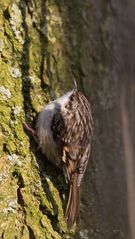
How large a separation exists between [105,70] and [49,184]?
65 cm

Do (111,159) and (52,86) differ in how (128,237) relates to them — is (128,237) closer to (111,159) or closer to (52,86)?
(111,159)

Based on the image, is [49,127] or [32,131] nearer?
[32,131]

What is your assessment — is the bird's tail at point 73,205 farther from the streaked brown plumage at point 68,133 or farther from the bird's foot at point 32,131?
the bird's foot at point 32,131

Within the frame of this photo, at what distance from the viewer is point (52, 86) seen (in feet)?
7.58

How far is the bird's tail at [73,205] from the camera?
2043 mm

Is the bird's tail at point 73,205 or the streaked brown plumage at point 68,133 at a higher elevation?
the streaked brown plumage at point 68,133

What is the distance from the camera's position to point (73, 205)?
210 cm

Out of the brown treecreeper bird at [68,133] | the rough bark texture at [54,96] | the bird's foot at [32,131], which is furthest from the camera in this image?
the brown treecreeper bird at [68,133]

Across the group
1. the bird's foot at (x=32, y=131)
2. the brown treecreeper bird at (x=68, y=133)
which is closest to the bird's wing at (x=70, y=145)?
the brown treecreeper bird at (x=68, y=133)

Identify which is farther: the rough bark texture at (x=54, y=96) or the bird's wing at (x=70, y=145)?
the bird's wing at (x=70, y=145)

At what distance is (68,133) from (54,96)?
16 centimetres

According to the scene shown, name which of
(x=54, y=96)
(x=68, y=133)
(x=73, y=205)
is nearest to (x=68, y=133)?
(x=68, y=133)

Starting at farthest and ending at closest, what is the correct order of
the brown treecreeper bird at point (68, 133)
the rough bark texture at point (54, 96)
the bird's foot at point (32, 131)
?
the brown treecreeper bird at point (68, 133), the bird's foot at point (32, 131), the rough bark texture at point (54, 96)

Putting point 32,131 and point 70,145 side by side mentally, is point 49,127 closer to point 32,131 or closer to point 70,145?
point 70,145
